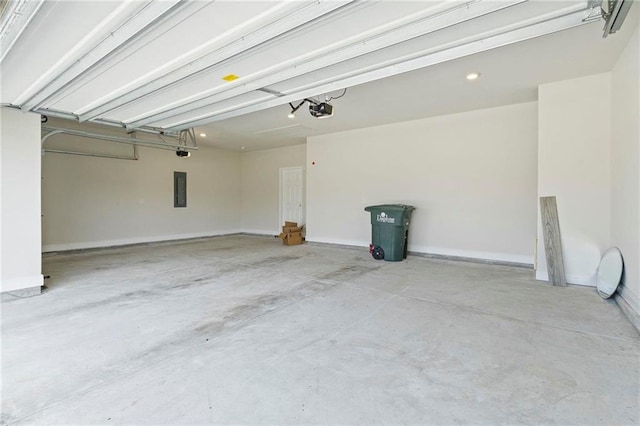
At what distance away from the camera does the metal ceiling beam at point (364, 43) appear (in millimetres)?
1998

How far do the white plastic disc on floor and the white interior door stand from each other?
6700mm

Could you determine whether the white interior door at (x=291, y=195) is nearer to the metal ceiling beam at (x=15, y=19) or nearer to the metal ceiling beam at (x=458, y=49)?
the metal ceiling beam at (x=458, y=49)

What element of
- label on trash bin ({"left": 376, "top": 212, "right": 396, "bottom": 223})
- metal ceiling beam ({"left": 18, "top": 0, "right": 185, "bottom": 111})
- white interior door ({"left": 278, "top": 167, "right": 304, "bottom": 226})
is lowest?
label on trash bin ({"left": 376, "top": 212, "right": 396, "bottom": 223})

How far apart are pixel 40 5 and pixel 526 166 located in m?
6.30

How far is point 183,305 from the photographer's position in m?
3.46

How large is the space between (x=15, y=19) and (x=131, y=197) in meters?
6.64

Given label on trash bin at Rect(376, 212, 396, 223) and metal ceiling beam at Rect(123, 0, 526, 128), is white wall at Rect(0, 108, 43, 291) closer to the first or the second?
metal ceiling beam at Rect(123, 0, 526, 128)

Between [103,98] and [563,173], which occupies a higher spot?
[103,98]

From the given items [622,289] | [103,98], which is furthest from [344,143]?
[622,289]

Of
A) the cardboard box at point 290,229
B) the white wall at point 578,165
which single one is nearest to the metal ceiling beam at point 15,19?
the white wall at point 578,165

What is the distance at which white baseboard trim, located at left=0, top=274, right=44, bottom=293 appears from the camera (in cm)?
383

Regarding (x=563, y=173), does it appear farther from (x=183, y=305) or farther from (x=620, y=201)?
(x=183, y=305)

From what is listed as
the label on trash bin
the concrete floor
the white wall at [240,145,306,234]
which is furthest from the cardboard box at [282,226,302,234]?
the concrete floor

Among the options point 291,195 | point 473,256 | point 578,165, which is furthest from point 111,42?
point 291,195
